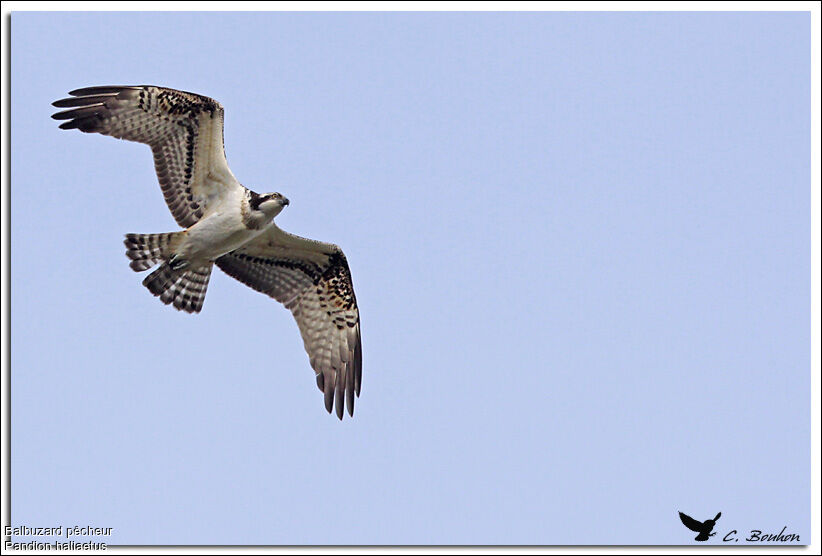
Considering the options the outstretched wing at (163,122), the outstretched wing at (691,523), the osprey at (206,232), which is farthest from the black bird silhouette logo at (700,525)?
the outstretched wing at (163,122)

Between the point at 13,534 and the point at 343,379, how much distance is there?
4.64 meters

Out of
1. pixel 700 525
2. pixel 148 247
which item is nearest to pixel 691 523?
pixel 700 525

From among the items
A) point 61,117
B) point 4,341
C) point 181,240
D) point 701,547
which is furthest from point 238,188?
point 701,547

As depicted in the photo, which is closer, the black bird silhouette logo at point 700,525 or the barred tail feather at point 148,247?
the black bird silhouette logo at point 700,525

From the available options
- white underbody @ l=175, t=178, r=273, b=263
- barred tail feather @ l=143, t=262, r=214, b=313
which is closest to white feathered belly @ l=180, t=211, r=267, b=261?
white underbody @ l=175, t=178, r=273, b=263

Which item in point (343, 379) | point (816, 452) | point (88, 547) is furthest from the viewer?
point (343, 379)

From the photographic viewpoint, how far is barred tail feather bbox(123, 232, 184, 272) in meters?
14.6

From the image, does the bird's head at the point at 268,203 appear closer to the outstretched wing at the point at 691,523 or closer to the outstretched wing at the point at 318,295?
the outstretched wing at the point at 318,295

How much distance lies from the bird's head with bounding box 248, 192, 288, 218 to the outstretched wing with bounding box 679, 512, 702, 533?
6.00 metres

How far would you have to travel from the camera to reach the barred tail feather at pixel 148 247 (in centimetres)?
1465

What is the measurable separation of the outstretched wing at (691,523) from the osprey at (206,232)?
4388 mm

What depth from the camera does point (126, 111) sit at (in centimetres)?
1429

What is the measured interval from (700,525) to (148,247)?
7458 millimetres

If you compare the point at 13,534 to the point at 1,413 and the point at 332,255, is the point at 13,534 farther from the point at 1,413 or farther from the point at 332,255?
the point at 332,255
